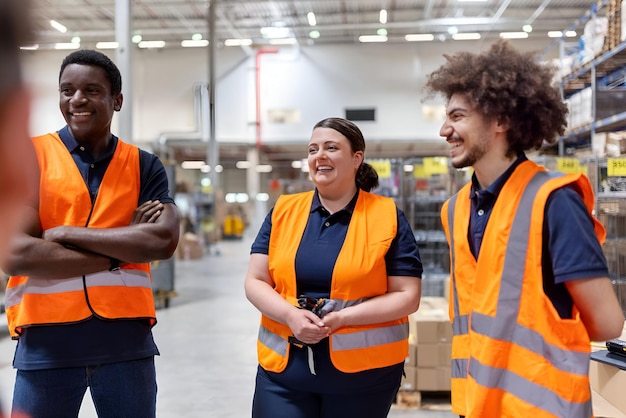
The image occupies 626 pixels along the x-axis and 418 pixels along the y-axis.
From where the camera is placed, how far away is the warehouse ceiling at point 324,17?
1507cm

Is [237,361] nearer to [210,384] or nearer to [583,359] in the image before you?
[210,384]

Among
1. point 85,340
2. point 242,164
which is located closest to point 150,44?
point 242,164

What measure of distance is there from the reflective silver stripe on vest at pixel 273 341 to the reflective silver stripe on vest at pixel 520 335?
750 mm

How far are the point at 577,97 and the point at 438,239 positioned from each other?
9.62ft

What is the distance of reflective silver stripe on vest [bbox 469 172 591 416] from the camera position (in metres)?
1.39

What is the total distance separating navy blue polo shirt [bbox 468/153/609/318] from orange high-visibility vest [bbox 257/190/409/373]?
688 millimetres

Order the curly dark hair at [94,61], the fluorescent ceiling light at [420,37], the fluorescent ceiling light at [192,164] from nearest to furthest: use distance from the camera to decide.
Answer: the curly dark hair at [94,61] < the fluorescent ceiling light at [420,37] < the fluorescent ceiling light at [192,164]

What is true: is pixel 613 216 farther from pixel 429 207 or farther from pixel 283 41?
pixel 283 41

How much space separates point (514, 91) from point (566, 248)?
486 mm

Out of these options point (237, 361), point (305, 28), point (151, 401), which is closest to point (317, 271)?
point (151, 401)

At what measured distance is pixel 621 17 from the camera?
5824mm

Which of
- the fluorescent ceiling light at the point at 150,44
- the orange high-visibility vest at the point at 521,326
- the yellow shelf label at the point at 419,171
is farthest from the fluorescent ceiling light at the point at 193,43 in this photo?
the orange high-visibility vest at the point at 521,326

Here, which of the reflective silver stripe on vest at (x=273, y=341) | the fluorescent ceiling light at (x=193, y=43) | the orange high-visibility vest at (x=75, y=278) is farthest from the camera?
the fluorescent ceiling light at (x=193, y=43)

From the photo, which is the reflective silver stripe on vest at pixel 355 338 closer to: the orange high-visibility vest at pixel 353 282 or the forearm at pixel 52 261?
the orange high-visibility vest at pixel 353 282
